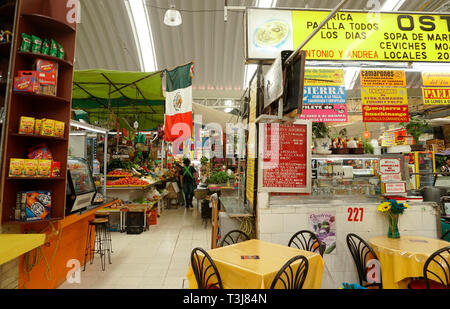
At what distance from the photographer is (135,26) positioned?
29.7 feet

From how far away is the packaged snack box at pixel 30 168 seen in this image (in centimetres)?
251

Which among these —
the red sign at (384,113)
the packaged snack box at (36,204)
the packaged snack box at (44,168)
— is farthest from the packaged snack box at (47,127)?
the red sign at (384,113)

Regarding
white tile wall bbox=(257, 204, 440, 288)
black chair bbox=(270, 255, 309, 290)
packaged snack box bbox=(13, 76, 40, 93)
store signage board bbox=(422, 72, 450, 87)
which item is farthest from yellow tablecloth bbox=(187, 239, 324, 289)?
store signage board bbox=(422, 72, 450, 87)

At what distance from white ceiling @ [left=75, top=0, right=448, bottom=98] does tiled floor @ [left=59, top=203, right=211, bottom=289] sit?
6.20 meters

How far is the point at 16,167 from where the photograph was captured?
8.10 ft

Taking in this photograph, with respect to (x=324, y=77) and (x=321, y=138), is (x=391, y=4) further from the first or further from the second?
(x=321, y=138)

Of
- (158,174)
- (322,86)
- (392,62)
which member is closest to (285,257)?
(322,86)

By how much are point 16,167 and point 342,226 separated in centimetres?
380

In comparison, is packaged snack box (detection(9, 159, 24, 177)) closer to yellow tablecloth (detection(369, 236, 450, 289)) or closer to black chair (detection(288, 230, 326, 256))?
black chair (detection(288, 230, 326, 256))

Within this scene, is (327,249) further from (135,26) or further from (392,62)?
(135,26)

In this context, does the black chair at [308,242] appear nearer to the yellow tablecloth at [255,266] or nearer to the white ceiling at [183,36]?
the yellow tablecloth at [255,266]

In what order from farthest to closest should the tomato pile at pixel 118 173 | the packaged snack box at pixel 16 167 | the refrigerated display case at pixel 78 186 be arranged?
the tomato pile at pixel 118 173
the refrigerated display case at pixel 78 186
the packaged snack box at pixel 16 167

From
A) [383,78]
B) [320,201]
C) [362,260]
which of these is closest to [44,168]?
[320,201]

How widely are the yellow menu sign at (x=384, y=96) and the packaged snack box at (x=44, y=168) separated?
463cm
